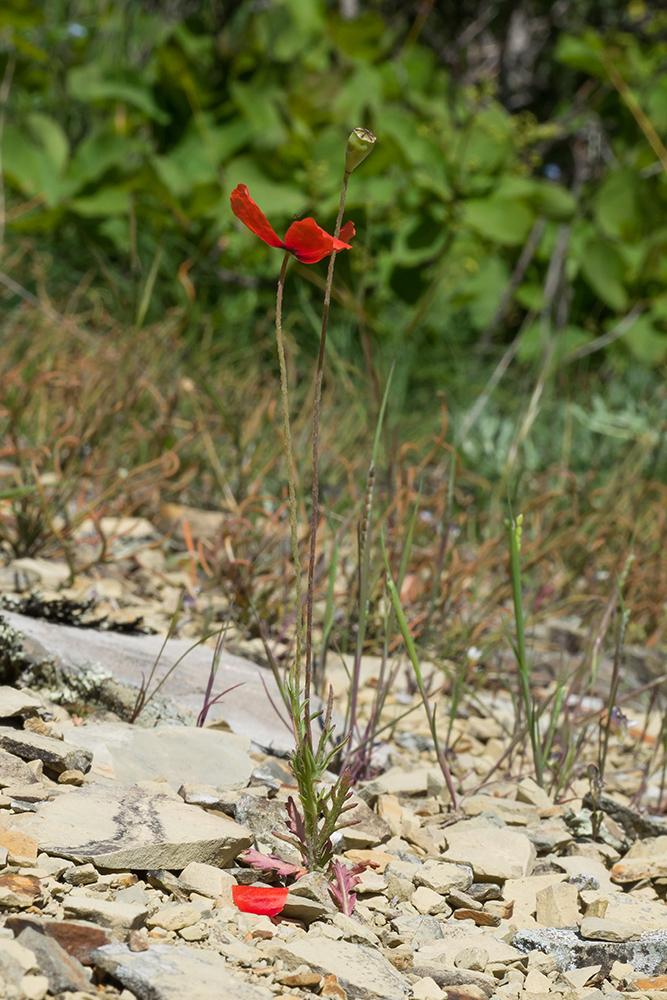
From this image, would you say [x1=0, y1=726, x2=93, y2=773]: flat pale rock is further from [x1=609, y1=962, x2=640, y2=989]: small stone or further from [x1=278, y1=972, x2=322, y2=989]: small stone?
[x1=609, y1=962, x2=640, y2=989]: small stone

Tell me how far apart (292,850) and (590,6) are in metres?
4.91

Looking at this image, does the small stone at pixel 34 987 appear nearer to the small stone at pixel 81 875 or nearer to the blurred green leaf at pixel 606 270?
the small stone at pixel 81 875

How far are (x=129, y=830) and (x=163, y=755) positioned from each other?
8.2 inches

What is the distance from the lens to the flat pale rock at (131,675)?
128cm

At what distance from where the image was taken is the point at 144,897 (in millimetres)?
890

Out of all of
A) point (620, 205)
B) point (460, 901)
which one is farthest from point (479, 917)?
point (620, 205)

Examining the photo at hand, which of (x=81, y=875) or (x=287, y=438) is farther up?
(x=287, y=438)

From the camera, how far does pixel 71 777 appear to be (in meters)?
1.04

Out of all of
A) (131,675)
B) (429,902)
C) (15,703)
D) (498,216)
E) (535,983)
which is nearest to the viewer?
(535,983)

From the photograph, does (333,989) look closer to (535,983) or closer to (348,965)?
(348,965)

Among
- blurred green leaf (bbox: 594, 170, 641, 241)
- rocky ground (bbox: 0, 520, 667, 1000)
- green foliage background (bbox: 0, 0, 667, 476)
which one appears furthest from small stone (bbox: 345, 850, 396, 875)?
blurred green leaf (bbox: 594, 170, 641, 241)

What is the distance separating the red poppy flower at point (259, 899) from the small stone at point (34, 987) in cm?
24

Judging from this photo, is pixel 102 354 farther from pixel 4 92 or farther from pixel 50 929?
pixel 50 929

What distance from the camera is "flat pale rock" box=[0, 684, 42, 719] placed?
1108 mm
